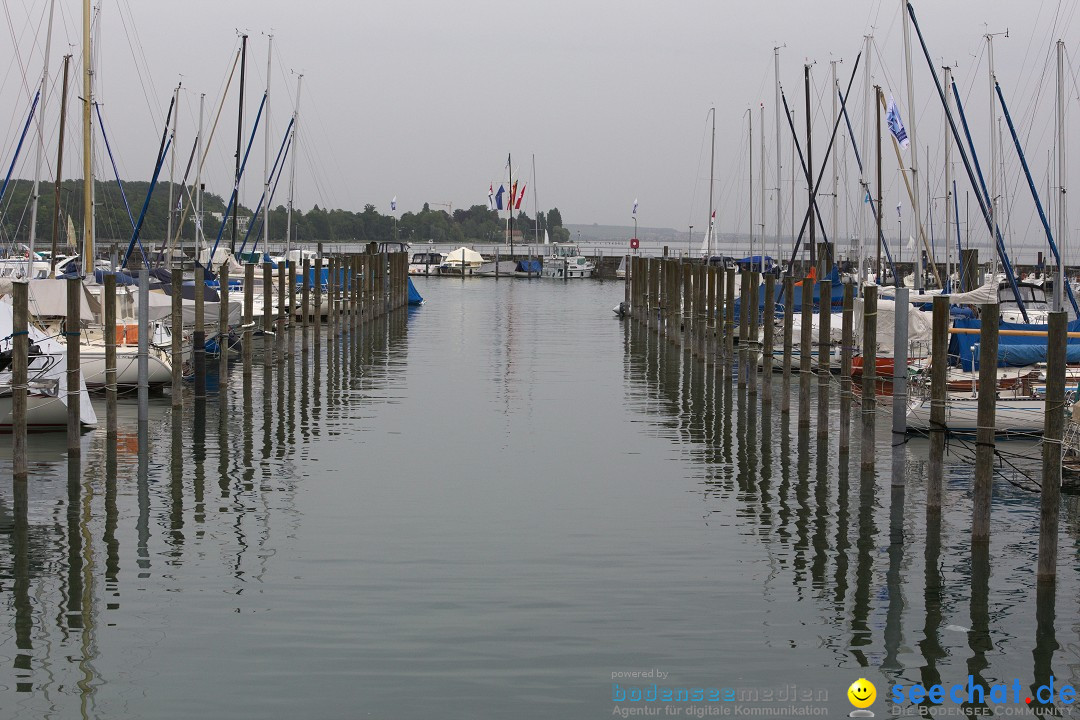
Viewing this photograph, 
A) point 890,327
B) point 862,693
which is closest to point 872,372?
point 862,693

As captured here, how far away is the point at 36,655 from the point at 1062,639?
8890mm

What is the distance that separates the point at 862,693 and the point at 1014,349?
14877 mm

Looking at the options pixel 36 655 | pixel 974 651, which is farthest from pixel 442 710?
pixel 974 651

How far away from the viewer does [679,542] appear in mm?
15227

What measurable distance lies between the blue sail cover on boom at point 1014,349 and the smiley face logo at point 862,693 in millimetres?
12785

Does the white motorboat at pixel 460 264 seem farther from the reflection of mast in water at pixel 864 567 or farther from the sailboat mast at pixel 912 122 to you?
the reflection of mast in water at pixel 864 567

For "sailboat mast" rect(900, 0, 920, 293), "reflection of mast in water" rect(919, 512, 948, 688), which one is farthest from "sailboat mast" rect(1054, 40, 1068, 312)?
"reflection of mast in water" rect(919, 512, 948, 688)

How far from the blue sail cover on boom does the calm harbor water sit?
3031mm

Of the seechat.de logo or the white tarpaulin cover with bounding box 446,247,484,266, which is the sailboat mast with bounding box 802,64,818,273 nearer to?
the seechat.de logo

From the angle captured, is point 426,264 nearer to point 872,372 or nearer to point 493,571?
→ point 872,372

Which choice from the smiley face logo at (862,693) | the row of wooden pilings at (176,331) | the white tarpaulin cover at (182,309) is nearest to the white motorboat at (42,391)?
the row of wooden pilings at (176,331)

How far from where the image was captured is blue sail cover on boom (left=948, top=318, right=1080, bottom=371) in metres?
23.7

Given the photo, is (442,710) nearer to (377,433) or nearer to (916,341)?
(377,433)

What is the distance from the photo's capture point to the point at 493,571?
13727 mm
